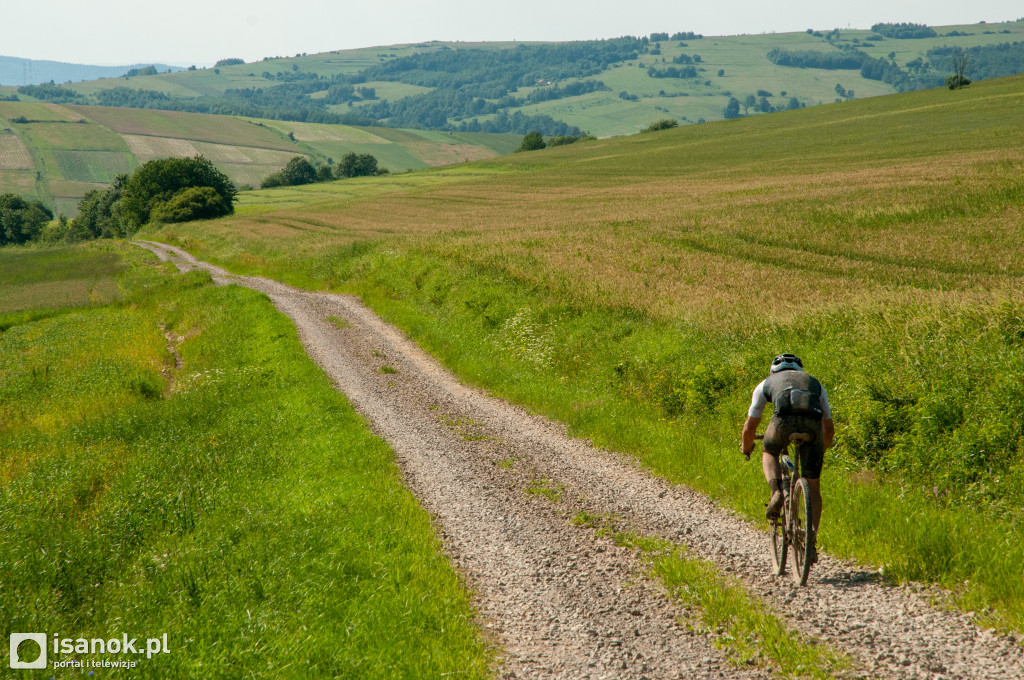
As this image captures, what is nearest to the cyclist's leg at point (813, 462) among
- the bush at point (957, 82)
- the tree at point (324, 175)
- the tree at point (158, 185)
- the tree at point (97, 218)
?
the tree at point (158, 185)

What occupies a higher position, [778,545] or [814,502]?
[814,502]

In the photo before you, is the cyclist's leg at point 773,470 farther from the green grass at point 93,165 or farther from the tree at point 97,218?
the green grass at point 93,165

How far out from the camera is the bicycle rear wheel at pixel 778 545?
7609 millimetres

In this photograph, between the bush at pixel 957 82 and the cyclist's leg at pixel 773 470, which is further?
the bush at pixel 957 82

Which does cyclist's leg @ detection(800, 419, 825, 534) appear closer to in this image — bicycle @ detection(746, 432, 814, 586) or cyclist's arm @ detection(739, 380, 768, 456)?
bicycle @ detection(746, 432, 814, 586)

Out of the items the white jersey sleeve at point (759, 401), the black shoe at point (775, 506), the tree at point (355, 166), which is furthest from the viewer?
the tree at point (355, 166)

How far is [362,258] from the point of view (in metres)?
37.9

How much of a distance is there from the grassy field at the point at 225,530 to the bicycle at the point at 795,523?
3.67 metres

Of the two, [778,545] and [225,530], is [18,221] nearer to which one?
[225,530]

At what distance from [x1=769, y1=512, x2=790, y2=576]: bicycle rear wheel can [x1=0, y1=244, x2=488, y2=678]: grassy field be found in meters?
3.65

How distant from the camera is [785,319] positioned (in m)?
15.8

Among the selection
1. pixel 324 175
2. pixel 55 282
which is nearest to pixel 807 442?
pixel 55 282

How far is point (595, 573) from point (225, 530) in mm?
5590

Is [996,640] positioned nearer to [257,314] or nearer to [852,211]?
[257,314]
